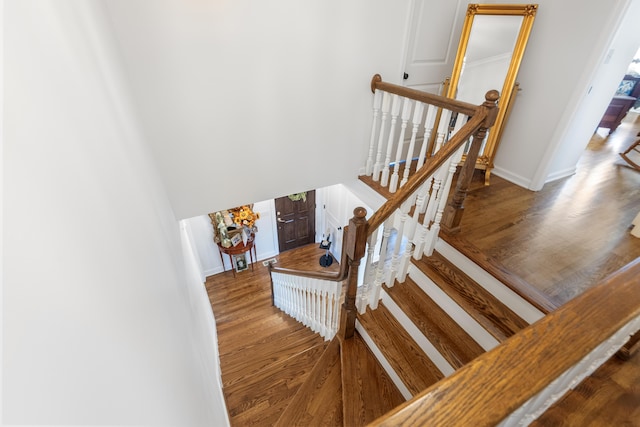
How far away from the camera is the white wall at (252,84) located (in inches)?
74.4

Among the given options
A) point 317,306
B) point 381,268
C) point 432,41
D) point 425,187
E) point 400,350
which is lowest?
point 317,306

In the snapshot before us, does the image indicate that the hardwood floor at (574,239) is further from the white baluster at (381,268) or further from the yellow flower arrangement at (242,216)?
the yellow flower arrangement at (242,216)

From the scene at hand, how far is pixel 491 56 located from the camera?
2.58 m

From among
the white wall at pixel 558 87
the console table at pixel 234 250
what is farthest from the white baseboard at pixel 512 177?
the console table at pixel 234 250

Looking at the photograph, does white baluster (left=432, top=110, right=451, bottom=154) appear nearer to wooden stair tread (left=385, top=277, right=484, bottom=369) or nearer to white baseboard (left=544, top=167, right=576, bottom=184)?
wooden stair tread (left=385, top=277, right=484, bottom=369)

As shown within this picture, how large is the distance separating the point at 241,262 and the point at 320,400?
3.86m

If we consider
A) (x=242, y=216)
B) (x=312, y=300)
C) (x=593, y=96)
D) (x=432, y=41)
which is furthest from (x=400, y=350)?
(x=242, y=216)

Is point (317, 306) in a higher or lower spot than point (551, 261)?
lower

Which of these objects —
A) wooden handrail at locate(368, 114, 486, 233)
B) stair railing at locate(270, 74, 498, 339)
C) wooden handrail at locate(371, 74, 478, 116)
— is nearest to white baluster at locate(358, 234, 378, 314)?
stair railing at locate(270, 74, 498, 339)

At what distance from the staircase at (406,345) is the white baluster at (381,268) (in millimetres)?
88

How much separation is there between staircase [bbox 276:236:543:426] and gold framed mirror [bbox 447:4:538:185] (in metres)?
1.41

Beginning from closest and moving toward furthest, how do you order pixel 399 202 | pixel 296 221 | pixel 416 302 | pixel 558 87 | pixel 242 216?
pixel 399 202, pixel 416 302, pixel 558 87, pixel 242 216, pixel 296 221

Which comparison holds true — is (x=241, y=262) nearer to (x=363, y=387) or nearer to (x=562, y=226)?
(x=363, y=387)

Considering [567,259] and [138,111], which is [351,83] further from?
[567,259]
